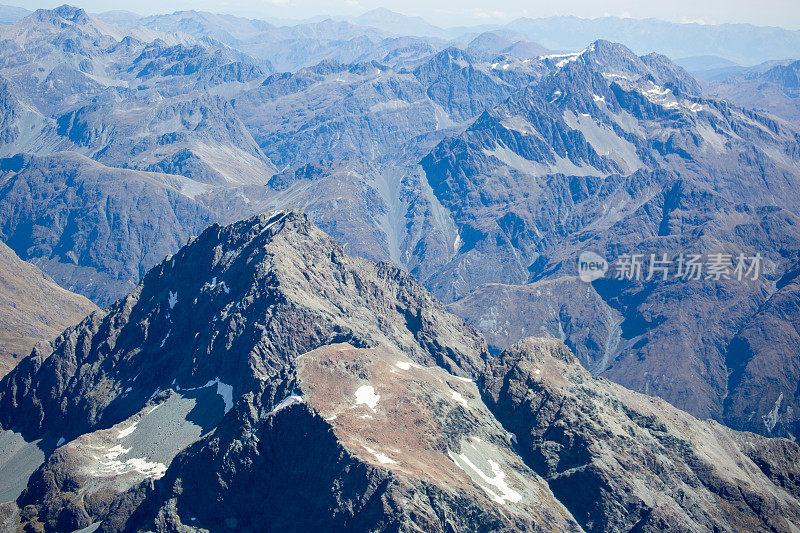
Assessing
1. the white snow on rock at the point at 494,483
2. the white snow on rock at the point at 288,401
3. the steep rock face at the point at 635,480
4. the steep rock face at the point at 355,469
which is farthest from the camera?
the steep rock face at the point at 635,480

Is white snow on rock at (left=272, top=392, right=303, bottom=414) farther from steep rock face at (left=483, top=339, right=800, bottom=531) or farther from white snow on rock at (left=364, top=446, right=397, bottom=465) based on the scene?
steep rock face at (left=483, top=339, right=800, bottom=531)

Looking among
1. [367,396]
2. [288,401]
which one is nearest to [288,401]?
[288,401]

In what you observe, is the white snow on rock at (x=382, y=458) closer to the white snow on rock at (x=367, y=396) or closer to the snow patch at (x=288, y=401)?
the white snow on rock at (x=367, y=396)

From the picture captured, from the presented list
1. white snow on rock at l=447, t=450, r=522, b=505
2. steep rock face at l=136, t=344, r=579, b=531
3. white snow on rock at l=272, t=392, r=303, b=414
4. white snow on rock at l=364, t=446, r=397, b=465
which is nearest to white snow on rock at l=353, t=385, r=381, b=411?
steep rock face at l=136, t=344, r=579, b=531

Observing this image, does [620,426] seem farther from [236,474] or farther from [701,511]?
[236,474]

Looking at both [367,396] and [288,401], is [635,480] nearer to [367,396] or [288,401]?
[367,396]

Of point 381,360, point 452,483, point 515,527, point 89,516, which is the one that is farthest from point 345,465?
point 89,516

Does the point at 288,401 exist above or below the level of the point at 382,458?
above

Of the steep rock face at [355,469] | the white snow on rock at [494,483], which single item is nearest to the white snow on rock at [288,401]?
the steep rock face at [355,469]
